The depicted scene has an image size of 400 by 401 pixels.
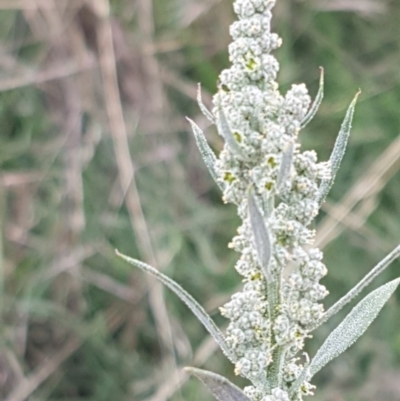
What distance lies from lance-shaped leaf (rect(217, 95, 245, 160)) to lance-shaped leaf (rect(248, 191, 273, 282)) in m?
0.07

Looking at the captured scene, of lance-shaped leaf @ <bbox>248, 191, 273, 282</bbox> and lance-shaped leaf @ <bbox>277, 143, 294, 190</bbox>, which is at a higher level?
lance-shaped leaf @ <bbox>277, 143, 294, 190</bbox>

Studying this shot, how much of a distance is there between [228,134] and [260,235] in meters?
0.13

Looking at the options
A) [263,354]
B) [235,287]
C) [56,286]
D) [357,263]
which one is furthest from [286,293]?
[56,286]

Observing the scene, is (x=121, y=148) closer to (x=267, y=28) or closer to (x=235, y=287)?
(x=235, y=287)

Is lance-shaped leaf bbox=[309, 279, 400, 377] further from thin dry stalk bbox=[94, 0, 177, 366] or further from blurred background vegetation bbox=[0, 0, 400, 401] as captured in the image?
thin dry stalk bbox=[94, 0, 177, 366]

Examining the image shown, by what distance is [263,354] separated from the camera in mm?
829

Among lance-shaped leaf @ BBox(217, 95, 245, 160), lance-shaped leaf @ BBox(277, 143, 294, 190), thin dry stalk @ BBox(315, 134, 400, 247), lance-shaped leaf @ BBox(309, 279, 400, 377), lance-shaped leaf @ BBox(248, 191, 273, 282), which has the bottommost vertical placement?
lance-shaped leaf @ BBox(309, 279, 400, 377)

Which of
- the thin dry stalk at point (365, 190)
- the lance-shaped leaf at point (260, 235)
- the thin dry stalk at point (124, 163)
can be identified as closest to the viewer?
the lance-shaped leaf at point (260, 235)

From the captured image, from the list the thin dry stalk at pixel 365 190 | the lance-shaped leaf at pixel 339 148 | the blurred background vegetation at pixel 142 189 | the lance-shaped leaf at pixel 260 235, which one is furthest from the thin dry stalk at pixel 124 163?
the lance-shaped leaf at pixel 260 235

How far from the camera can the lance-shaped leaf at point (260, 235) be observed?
0.76 metres

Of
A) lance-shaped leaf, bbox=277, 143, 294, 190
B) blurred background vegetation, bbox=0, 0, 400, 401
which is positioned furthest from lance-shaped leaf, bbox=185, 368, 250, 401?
blurred background vegetation, bbox=0, 0, 400, 401

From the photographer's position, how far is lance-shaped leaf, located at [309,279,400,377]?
87 cm

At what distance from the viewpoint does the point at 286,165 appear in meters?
0.78

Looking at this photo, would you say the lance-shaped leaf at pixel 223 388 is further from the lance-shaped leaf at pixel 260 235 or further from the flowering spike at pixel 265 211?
the lance-shaped leaf at pixel 260 235
